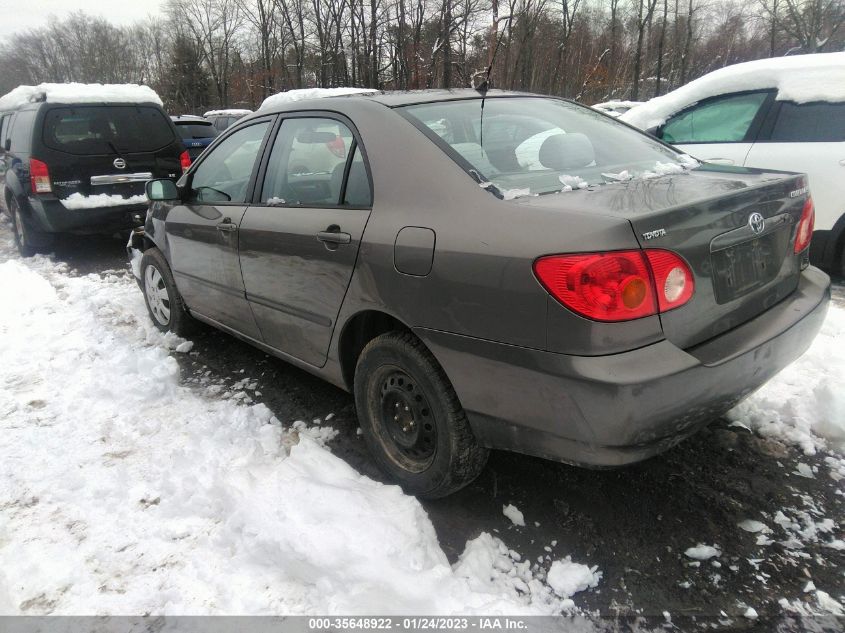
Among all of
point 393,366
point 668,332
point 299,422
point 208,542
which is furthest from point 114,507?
point 668,332

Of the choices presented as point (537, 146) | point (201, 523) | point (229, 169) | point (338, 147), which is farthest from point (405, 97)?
point (201, 523)

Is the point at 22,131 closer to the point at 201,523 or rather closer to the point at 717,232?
the point at 201,523

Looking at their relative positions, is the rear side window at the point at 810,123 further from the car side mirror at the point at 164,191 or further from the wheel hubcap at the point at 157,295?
the wheel hubcap at the point at 157,295

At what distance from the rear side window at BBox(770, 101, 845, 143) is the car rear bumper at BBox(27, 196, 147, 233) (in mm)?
7006

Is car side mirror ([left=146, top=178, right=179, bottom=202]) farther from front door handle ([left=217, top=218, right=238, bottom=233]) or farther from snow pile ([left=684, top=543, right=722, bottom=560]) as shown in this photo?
snow pile ([left=684, top=543, right=722, bottom=560])

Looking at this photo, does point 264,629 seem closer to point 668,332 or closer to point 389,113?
point 668,332

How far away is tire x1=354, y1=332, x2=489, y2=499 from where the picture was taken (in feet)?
7.25

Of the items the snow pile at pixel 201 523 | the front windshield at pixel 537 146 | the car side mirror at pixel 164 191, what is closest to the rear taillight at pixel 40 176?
the car side mirror at pixel 164 191

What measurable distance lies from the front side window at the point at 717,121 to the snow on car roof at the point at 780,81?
2.9 inches

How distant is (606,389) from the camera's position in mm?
1706

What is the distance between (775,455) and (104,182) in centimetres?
744

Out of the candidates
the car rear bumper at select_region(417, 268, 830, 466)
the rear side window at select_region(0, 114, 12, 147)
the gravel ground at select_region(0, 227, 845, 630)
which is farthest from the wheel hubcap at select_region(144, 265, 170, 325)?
the rear side window at select_region(0, 114, 12, 147)

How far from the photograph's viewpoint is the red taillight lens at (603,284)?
1.71 metres

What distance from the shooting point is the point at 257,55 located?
4397cm
